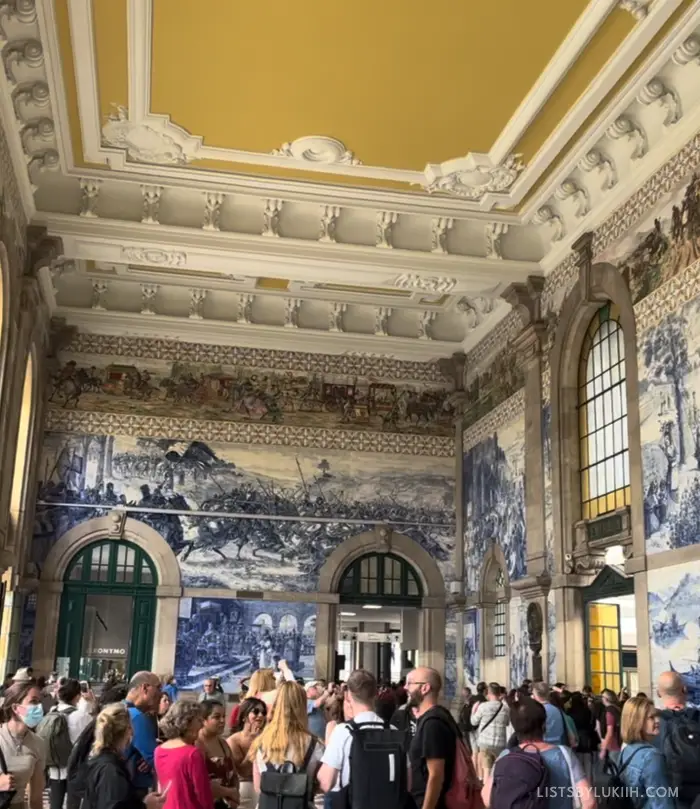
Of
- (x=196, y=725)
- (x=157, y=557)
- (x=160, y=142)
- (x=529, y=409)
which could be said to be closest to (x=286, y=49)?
(x=160, y=142)

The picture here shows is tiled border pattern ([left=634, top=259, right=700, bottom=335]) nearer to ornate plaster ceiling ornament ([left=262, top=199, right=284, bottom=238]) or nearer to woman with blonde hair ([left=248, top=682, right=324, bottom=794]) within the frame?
ornate plaster ceiling ornament ([left=262, top=199, right=284, bottom=238])

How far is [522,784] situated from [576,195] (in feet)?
40.7

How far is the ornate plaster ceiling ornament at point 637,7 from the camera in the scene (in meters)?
10.9

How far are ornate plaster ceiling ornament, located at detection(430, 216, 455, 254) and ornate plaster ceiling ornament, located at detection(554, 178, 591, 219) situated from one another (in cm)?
203

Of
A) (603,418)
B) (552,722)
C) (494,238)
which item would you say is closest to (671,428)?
(603,418)

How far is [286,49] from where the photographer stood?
39.5ft

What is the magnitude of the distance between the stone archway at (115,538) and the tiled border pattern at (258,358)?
3.90 m

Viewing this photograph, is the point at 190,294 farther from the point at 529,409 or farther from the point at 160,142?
the point at 529,409

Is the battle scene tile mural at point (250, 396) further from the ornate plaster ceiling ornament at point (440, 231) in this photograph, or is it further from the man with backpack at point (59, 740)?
the man with backpack at point (59, 740)

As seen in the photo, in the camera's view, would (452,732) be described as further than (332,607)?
No

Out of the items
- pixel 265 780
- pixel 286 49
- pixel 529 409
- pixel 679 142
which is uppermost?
pixel 286 49

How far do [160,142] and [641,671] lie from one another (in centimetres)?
1044

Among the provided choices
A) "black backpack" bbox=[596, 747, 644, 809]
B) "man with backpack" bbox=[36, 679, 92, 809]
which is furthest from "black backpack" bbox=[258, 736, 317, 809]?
"man with backpack" bbox=[36, 679, 92, 809]

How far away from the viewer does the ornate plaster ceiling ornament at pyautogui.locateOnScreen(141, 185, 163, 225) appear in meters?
15.8
